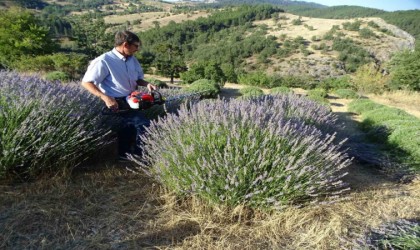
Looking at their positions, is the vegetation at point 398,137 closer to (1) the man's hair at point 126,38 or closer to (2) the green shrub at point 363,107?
(2) the green shrub at point 363,107

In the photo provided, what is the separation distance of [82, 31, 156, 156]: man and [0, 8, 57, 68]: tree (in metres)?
16.2

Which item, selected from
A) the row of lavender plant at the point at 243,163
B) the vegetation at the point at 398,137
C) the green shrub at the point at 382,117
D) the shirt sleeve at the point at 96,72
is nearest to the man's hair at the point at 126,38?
the shirt sleeve at the point at 96,72

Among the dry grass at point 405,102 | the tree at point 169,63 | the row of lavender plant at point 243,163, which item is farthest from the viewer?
the tree at point 169,63

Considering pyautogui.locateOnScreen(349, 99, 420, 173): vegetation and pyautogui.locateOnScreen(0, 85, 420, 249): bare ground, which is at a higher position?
pyautogui.locateOnScreen(0, 85, 420, 249): bare ground

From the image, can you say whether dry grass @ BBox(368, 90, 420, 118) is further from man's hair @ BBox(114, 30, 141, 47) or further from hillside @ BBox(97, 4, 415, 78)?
hillside @ BBox(97, 4, 415, 78)

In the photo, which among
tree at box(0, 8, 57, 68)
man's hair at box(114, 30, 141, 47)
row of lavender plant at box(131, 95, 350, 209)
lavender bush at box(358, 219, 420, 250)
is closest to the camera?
lavender bush at box(358, 219, 420, 250)

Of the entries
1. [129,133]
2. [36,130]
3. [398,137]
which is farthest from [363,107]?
[36,130]

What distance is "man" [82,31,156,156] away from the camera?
288 cm

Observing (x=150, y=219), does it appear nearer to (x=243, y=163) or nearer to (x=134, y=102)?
(x=243, y=163)

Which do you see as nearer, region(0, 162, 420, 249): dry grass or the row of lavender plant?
region(0, 162, 420, 249): dry grass

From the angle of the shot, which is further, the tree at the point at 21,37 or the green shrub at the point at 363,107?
the tree at the point at 21,37

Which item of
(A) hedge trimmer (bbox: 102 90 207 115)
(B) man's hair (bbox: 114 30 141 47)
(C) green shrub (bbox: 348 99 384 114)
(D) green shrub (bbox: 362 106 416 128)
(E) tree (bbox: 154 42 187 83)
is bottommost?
(E) tree (bbox: 154 42 187 83)

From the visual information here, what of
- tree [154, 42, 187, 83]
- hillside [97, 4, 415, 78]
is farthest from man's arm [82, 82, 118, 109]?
hillside [97, 4, 415, 78]

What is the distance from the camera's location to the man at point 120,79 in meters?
2.88
